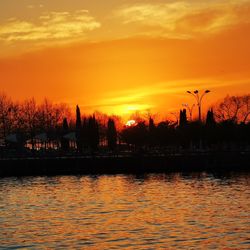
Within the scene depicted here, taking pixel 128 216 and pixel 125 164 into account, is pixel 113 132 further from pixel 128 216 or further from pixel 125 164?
pixel 128 216

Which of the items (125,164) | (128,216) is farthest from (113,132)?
(128,216)

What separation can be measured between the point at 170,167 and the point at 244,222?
222 ft

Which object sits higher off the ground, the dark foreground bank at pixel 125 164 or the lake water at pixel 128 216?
the dark foreground bank at pixel 125 164

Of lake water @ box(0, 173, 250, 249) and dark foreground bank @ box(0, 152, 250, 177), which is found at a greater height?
dark foreground bank @ box(0, 152, 250, 177)

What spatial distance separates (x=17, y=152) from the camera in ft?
414

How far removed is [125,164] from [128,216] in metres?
62.3

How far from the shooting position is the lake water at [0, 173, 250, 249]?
4109 centimetres

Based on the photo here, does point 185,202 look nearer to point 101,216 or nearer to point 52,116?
point 101,216

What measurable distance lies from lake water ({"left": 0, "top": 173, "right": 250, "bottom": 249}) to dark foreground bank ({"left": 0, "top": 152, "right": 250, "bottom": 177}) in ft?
89.1

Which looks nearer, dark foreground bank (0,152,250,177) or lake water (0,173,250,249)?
lake water (0,173,250,249)

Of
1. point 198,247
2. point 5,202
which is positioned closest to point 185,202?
point 5,202

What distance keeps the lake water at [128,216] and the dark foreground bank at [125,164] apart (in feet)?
89.1

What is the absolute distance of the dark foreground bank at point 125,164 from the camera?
112m

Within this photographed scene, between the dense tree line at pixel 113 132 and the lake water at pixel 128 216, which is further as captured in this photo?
the dense tree line at pixel 113 132
